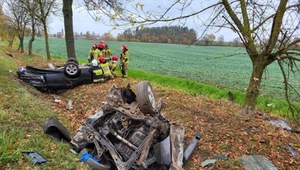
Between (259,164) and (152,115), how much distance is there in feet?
6.92

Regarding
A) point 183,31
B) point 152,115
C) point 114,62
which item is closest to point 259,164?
point 152,115

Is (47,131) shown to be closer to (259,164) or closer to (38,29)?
(259,164)

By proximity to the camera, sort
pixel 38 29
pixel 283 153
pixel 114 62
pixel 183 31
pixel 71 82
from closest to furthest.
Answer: pixel 283 153, pixel 183 31, pixel 71 82, pixel 114 62, pixel 38 29

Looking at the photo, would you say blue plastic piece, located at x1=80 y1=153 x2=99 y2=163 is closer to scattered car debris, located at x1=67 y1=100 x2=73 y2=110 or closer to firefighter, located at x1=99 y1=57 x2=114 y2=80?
scattered car debris, located at x1=67 y1=100 x2=73 y2=110

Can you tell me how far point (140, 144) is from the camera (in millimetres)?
4328

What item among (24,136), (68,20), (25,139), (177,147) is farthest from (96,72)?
(25,139)

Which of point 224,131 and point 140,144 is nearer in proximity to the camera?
point 140,144

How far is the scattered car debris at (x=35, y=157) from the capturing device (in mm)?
3472

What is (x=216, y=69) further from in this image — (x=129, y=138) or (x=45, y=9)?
(x=129, y=138)

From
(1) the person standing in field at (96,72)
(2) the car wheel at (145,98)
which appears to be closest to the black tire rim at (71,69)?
(1) the person standing in field at (96,72)

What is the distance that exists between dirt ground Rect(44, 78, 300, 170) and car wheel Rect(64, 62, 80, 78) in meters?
1.49

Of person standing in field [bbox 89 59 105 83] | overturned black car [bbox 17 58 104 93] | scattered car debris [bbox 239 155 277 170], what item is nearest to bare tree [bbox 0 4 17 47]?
overturned black car [bbox 17 58 104 93]

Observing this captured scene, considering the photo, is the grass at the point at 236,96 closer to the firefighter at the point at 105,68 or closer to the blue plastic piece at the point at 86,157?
the firefighter at the point at 105,68

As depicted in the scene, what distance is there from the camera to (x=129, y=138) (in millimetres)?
4555
